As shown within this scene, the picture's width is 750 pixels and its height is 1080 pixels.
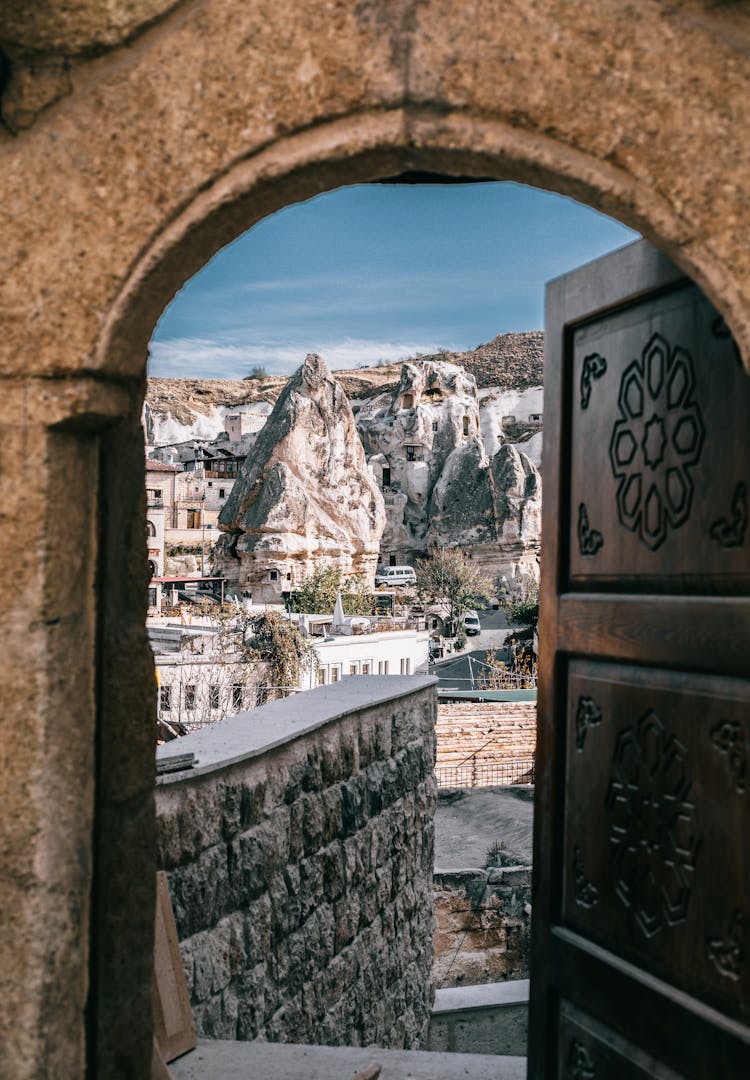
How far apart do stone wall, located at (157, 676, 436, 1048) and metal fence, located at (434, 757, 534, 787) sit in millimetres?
9600

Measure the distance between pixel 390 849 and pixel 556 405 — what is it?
2.82 m

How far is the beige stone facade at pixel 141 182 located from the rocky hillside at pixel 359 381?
55014 mm

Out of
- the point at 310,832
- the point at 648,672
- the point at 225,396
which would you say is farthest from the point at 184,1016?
the point at 225,396

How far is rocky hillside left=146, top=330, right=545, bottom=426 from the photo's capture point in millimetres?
61062

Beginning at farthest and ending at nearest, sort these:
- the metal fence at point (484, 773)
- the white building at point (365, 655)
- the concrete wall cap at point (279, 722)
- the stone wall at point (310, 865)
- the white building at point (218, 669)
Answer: the white building at point (365, 655), the white building at point (218, 669), the metal fence at point (484, 773), the concrete wall cap at point (279, 722), the stone wall at point (310, 865)

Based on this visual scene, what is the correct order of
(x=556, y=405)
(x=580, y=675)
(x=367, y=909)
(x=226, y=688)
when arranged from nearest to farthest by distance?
1. (x=580, y=675)
2. (x=556, y=405)
3. (x=367, y=909)
4. (x=226, y=688)

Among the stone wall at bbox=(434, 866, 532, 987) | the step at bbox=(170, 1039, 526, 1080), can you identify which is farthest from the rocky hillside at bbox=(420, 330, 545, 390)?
the step at bbox=(170, 1039, 526, 1080)

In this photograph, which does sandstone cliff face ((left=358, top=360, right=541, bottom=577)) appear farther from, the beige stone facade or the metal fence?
the beige stone facade

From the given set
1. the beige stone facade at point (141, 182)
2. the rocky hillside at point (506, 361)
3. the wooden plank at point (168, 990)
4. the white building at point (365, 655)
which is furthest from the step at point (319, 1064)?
the rocky hillside at point (506, 361)

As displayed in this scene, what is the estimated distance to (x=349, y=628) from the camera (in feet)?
79.4

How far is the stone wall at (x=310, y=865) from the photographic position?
9.22 feet

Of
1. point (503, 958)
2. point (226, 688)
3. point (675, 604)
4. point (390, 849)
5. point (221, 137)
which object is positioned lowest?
point (503, 958)

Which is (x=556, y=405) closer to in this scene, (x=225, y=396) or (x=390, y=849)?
(x=390, y=849)

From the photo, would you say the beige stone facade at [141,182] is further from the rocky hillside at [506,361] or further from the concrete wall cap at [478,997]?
the rocky hillside at [506,361]
